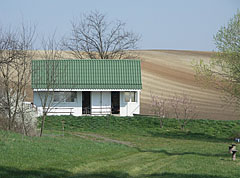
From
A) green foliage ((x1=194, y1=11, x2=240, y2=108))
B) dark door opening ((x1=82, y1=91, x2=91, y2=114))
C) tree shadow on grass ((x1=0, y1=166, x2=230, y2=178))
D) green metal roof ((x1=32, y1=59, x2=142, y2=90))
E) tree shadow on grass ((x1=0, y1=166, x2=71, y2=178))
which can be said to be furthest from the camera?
dark door opening ((x1=82, y1=91, x2=91, y2=114))

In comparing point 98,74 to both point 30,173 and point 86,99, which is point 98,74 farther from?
point 30,173

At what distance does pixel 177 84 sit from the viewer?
60.1 meters

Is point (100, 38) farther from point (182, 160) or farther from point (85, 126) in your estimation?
point (182, 160)

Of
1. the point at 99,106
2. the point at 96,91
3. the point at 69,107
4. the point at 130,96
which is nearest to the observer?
the point at 69,107

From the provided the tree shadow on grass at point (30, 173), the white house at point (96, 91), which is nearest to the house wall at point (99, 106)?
the white house at point (96, 91)

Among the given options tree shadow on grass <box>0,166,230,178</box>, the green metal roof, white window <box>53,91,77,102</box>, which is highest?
the green metal roof

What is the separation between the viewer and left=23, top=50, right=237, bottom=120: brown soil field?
47444 mm

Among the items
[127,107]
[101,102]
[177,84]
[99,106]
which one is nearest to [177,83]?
[177,84]

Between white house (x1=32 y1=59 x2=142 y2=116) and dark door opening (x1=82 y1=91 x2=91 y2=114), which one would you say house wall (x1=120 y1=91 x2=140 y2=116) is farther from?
A: dark door opening (x1=82 y1=91 x2=91 y2=114)

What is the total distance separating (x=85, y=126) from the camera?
34.5m

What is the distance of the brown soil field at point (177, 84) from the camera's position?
1868 inches

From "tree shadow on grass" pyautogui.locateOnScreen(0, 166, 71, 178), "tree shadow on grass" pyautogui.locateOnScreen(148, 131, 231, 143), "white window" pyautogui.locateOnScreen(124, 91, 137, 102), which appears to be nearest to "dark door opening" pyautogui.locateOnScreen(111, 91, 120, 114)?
"white window" pyautogui.locateOnScreen(124, 91, 137, 102)

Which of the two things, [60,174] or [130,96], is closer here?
[60,174]

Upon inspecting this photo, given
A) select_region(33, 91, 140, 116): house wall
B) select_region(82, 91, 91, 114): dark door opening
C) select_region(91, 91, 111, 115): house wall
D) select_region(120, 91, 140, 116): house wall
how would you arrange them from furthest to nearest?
1. select_region(82, 91, 91, 114): dark door opening
2. select_region(120, 91, 140, 116): house wall
3. select_region(91, 91, 111, 115): house wall
4. select_region(33, 91, 140, 116): house wall
